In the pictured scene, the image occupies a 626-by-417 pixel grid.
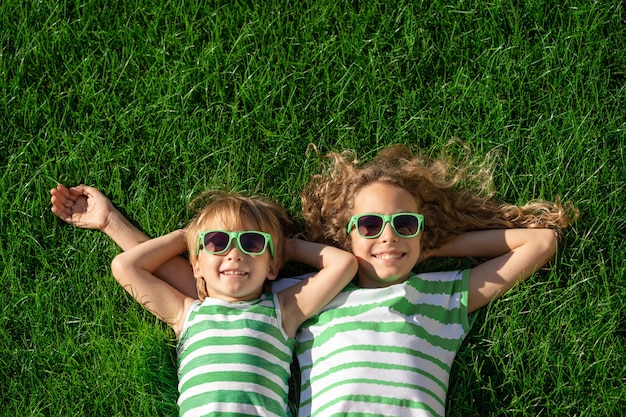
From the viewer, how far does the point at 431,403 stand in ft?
12.7

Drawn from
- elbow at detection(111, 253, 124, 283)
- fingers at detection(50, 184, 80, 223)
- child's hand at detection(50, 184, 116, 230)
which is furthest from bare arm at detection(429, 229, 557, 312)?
fingers at detection(50, 184, 80, 223)

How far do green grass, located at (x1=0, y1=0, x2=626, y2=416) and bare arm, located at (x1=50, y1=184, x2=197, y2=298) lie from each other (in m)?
0.08

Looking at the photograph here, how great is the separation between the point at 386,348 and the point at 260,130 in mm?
1493

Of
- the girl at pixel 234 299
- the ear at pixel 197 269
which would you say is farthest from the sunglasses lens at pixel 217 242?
the ear at pixel 197 269

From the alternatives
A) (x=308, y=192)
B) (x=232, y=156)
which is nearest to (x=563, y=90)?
(x=308, y=192)

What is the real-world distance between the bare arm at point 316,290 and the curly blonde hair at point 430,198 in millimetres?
173

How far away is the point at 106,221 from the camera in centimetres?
450

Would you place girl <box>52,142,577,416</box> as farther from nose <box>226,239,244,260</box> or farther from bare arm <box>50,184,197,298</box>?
nose <box>226,239,244,260</box>

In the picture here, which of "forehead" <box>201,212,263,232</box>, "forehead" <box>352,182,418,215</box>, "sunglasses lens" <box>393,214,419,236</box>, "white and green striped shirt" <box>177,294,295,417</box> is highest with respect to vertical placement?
"forehead" <box>352,182,418,215</box>

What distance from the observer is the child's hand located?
451cm

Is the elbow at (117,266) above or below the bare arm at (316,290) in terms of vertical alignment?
above

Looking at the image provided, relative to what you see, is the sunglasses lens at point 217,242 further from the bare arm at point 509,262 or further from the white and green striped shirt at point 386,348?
the bare arm at point 509,262

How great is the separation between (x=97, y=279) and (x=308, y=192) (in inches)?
50.0

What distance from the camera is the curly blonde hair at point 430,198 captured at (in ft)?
14.1
